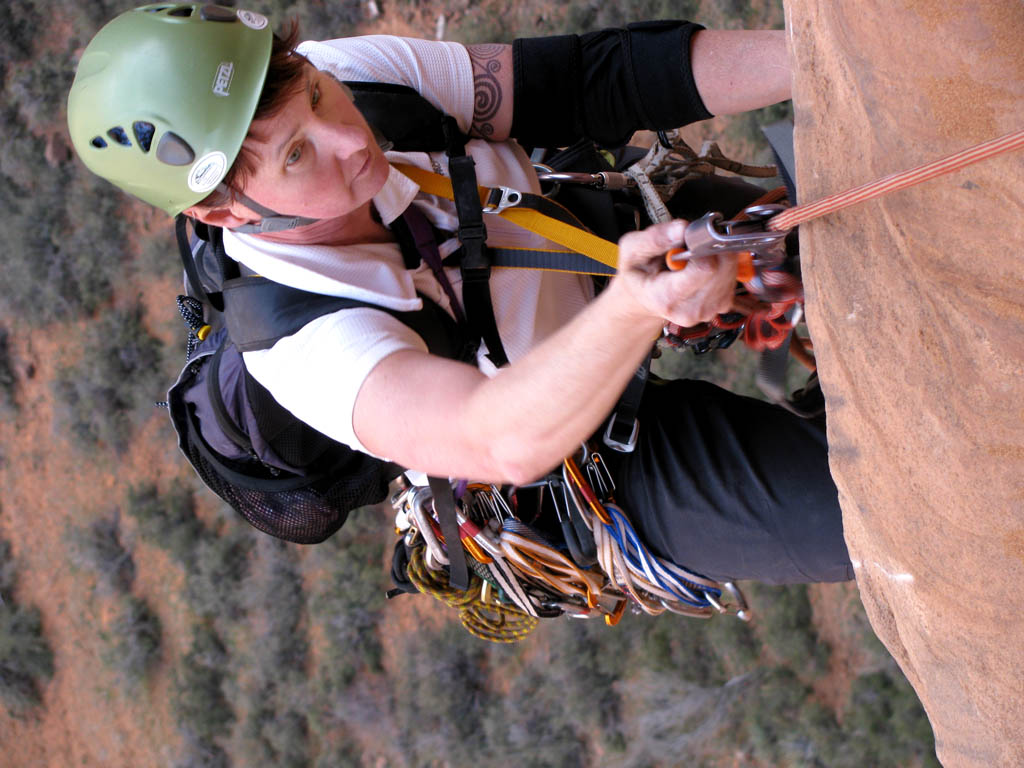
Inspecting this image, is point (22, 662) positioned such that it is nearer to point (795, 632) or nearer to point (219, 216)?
point (795, 632)

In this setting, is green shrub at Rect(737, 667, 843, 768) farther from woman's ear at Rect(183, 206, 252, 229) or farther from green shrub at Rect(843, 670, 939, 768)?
woman's ear at Rect(183, 206, 252, 229)

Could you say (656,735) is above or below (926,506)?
below

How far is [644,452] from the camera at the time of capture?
6.53ft

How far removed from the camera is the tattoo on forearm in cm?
185

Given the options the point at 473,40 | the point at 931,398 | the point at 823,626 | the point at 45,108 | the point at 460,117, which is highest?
the point at 931,398

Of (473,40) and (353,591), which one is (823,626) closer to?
(353,591)

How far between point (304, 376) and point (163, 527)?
4259mm

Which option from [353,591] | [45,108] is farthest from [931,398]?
[45,108]

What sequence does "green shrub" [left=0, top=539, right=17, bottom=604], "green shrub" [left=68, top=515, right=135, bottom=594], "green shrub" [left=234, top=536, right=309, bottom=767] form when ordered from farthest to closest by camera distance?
"green shrub" [left=0, top=539, right=17, bottom=604]
"green shrub" [left=68, top=515, right=135, bottom=594]
"green shrub" [left=234, top=536, right=309, bottom=767]

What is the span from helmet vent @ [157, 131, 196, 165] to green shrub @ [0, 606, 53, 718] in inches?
190

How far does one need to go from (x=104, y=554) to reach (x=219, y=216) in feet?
14.4

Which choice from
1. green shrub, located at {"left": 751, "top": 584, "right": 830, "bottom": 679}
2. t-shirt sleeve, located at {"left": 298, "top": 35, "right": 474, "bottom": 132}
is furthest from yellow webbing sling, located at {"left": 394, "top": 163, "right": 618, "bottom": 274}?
green shrub, located at {"left": 751, "top": 584, "right": 830, "bottom": 679}

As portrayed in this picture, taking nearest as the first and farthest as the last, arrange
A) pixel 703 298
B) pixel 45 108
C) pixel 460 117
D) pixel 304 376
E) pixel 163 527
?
pixel 703 298 → pixel 304 376 → pixel 460 117 → pixel 163 527 → pixel 45 108

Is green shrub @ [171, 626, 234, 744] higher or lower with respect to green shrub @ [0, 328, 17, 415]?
lower
